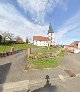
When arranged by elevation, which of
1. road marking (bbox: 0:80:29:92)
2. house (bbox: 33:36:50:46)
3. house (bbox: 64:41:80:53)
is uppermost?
house (bbox: 33:36:50:46)

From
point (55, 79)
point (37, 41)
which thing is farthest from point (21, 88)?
point (37, 41)

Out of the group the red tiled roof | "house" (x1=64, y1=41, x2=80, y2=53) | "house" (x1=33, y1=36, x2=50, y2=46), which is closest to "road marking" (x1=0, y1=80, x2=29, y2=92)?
"house" (x1=64, y1=41, x2=80, y2=53)

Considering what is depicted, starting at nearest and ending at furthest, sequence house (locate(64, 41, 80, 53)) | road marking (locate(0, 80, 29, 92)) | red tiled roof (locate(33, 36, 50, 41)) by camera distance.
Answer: road marking (locate(0, 80, 29, 92)), house (locate(64, 41, 80, 53)), red tiled roof (locate(33, 36, 50, 41))

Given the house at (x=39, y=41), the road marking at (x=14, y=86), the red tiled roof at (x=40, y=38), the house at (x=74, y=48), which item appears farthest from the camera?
the red tiled roof at (x=40, y=38)

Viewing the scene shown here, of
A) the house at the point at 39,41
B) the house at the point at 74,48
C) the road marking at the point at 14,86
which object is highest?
the house at the point at 39,41

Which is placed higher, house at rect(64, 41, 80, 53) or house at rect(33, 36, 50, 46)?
house at rect(33, 36, 50, 46)

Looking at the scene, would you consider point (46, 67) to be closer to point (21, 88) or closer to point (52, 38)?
point (21, 88)

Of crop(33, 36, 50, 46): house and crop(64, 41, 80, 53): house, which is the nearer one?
crop(64, 41, 80, 53): house

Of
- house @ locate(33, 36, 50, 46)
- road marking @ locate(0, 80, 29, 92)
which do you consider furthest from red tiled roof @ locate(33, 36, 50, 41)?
road marking @ locate(0, 80, 29, 92)

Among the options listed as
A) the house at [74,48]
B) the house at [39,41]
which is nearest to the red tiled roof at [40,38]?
the house at [39,41]

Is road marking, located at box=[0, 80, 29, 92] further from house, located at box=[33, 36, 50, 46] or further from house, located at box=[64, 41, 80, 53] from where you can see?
house, located at box=[33, 36, 50, 46]

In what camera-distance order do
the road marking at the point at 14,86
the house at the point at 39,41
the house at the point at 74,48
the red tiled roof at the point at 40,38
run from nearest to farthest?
the road marking at the point at 14,86 < the house at the point at 74,48 < the house at the point at 39,41 < the red tiled roof at the point at 40,38

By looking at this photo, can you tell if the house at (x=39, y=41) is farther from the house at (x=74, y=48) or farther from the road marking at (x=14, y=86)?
the road marking at (x=14, y=86)

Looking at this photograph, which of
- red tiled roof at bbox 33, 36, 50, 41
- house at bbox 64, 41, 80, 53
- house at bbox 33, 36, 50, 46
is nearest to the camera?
house at bbox 64, 41, 80, 53
